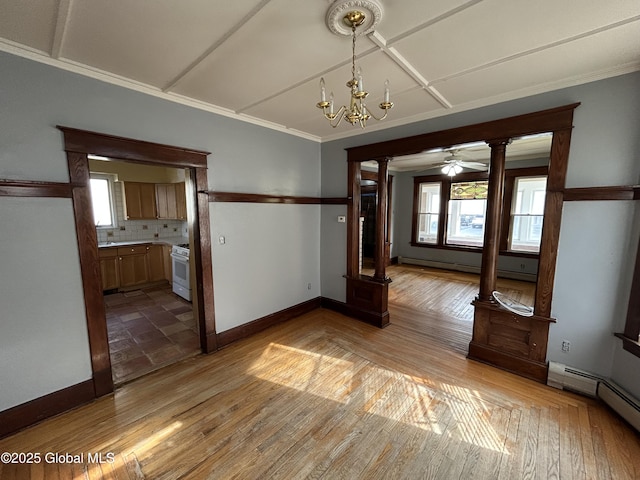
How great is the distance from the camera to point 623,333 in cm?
214

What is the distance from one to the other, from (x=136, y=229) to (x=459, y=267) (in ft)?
25.0

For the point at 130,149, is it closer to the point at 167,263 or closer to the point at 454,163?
the point at 167,263

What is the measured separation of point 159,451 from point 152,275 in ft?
14.0

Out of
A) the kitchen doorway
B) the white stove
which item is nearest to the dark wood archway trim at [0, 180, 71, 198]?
the kitchen doorway

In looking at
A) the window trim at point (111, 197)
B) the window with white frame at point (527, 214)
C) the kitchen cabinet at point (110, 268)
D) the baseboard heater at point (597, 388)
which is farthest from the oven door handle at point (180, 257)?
the window with white frame at point (527, 214)

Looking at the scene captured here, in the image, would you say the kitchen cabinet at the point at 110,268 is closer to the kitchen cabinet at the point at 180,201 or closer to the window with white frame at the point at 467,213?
the kitchen cabinet at the point at 180,201

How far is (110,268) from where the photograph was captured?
4.78 meters

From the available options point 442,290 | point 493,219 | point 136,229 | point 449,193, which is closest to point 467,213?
point 449,193

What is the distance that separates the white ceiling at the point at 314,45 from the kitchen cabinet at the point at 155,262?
3.72 meters

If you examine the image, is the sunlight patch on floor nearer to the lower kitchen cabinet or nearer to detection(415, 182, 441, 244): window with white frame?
the lower kitchen cabinet

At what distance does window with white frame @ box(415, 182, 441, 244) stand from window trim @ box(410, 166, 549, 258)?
0.10 metres

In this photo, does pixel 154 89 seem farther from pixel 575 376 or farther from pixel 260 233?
pixel 575 376

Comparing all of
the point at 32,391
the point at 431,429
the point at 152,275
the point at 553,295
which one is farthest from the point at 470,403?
the point at 152,275

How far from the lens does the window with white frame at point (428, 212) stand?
23.1 feet
